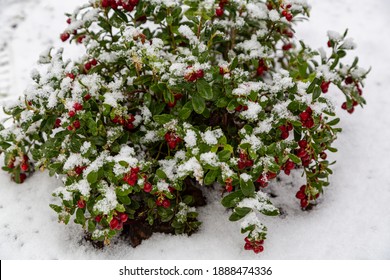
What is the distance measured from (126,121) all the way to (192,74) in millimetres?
483

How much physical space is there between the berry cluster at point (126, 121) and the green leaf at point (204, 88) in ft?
1.43

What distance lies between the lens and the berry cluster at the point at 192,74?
200cm

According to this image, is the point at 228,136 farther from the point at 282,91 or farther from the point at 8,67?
the point at 8,67

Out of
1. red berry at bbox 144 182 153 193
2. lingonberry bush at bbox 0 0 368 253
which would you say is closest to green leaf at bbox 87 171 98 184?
lingonberry bush at bbox 0 0 368 253

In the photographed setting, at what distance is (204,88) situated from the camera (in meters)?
2.04

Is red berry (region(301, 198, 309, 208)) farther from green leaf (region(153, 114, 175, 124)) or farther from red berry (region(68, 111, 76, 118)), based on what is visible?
red berry (region(68, 111, 76, 118))

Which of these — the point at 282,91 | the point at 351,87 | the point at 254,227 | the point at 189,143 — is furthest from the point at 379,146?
the point at 189,143

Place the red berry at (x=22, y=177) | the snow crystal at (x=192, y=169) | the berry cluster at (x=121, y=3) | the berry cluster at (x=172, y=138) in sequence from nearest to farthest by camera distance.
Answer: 1. the snow crystal at (x=192, y=169)
2. the berry cluster at (x=172, y=138)
3. the berry cluster at (x=121, y=3)
4. the red berry at (x=22, y=177)

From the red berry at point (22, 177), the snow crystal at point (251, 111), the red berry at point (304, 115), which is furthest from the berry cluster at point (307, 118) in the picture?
the red berry at point (22, 177)

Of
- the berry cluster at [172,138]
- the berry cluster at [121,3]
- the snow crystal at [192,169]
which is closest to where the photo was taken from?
the snow crystal at [192,169]

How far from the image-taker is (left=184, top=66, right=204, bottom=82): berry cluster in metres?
2.00

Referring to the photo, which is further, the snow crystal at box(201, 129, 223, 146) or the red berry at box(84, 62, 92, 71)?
the red berry at box(84, 62, 92, 71)

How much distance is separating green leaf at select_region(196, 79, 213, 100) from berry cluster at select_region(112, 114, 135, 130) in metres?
0.44

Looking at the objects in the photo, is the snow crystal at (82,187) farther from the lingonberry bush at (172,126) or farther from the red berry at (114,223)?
the red berry at (114,223)
